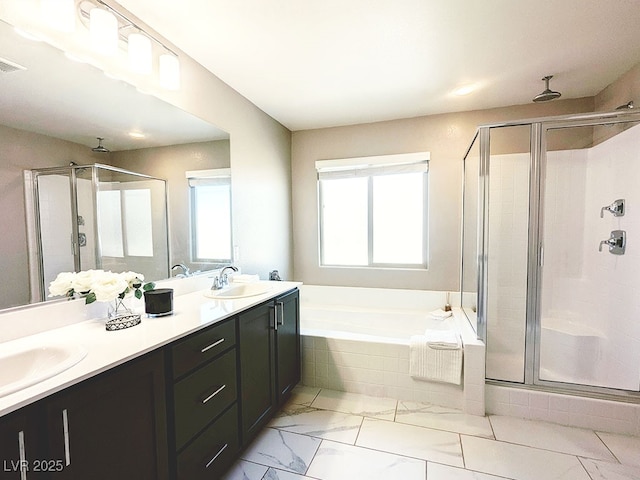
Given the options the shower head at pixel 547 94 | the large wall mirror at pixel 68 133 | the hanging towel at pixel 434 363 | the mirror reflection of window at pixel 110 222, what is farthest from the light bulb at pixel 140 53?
the shower head at pixel 547 94

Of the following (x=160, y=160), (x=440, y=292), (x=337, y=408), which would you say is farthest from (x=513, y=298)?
(x=160, y=160)

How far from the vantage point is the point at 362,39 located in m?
1.84

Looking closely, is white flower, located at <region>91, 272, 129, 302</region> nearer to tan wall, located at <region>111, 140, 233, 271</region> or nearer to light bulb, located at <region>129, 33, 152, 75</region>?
tan wall, located at <region>111, 140, 233, 271</region>

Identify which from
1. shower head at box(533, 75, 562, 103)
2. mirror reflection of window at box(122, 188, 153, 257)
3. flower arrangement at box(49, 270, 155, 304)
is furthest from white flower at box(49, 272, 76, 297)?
shower head at box(533, 75, 562, 103)

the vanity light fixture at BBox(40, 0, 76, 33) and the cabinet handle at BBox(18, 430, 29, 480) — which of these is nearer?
the cabinet handle at BBox(18, 430, 29, 480)

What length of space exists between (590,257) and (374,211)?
6.47 ft

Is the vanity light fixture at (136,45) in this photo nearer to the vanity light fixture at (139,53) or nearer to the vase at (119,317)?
the vanity light fixture at (139,53)

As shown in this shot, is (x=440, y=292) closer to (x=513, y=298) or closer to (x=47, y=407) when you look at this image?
(x=513, y=298)

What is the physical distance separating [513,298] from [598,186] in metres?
1.17

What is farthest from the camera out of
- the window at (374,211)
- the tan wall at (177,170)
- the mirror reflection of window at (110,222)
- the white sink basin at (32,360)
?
the window at (374,211)

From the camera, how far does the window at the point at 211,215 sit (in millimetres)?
2133

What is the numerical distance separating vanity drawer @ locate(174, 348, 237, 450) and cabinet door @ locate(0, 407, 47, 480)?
0.44 m

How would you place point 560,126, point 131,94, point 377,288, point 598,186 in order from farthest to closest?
point 377,288 < point 598,186 < point 560,126 < point 131,94

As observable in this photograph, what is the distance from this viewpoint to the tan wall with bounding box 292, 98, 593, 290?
2.99m
